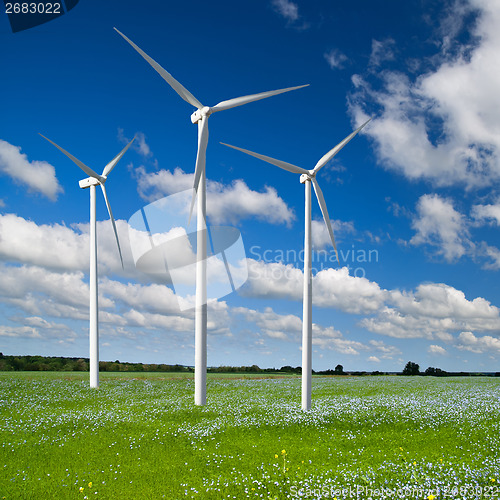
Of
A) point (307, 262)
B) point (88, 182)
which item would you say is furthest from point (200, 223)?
point (88, 182)

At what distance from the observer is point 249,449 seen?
16.6 metres

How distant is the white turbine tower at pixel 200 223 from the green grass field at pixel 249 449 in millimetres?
2103

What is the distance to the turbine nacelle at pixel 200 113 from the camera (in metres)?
25.8

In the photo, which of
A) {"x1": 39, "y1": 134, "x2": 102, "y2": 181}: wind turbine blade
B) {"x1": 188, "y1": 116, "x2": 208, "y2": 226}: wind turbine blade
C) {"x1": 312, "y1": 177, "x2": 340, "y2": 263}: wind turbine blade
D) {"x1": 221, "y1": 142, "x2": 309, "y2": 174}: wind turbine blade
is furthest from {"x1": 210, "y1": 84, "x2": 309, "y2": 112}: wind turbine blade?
{"x1": 39, "y1": 134, "x2": 102, "y2": 181}: wind turbine blade

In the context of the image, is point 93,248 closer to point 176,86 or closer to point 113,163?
point 113,163

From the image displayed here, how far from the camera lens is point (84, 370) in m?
58.3

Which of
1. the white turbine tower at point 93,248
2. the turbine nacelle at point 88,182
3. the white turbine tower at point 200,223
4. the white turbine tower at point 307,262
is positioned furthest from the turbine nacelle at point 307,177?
the turbine nacelle at point 88,182

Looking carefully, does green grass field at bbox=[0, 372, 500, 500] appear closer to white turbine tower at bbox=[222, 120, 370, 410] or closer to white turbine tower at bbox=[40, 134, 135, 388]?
white turbine tower at bbox=[222, 120, 370, 410]

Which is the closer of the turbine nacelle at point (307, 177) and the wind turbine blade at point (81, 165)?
the turbine nacelle at point (307, 177)

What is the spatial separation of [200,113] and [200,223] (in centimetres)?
676

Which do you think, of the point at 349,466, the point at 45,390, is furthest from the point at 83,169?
the point at 349,466

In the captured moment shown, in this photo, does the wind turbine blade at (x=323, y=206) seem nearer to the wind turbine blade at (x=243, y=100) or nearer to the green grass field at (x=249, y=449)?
the wind turbine blade at (x=243, y=100)

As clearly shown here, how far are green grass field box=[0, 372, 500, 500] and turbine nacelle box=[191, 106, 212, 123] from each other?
1661 centimetres

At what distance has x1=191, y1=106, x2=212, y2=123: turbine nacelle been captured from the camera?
84.7 feet
